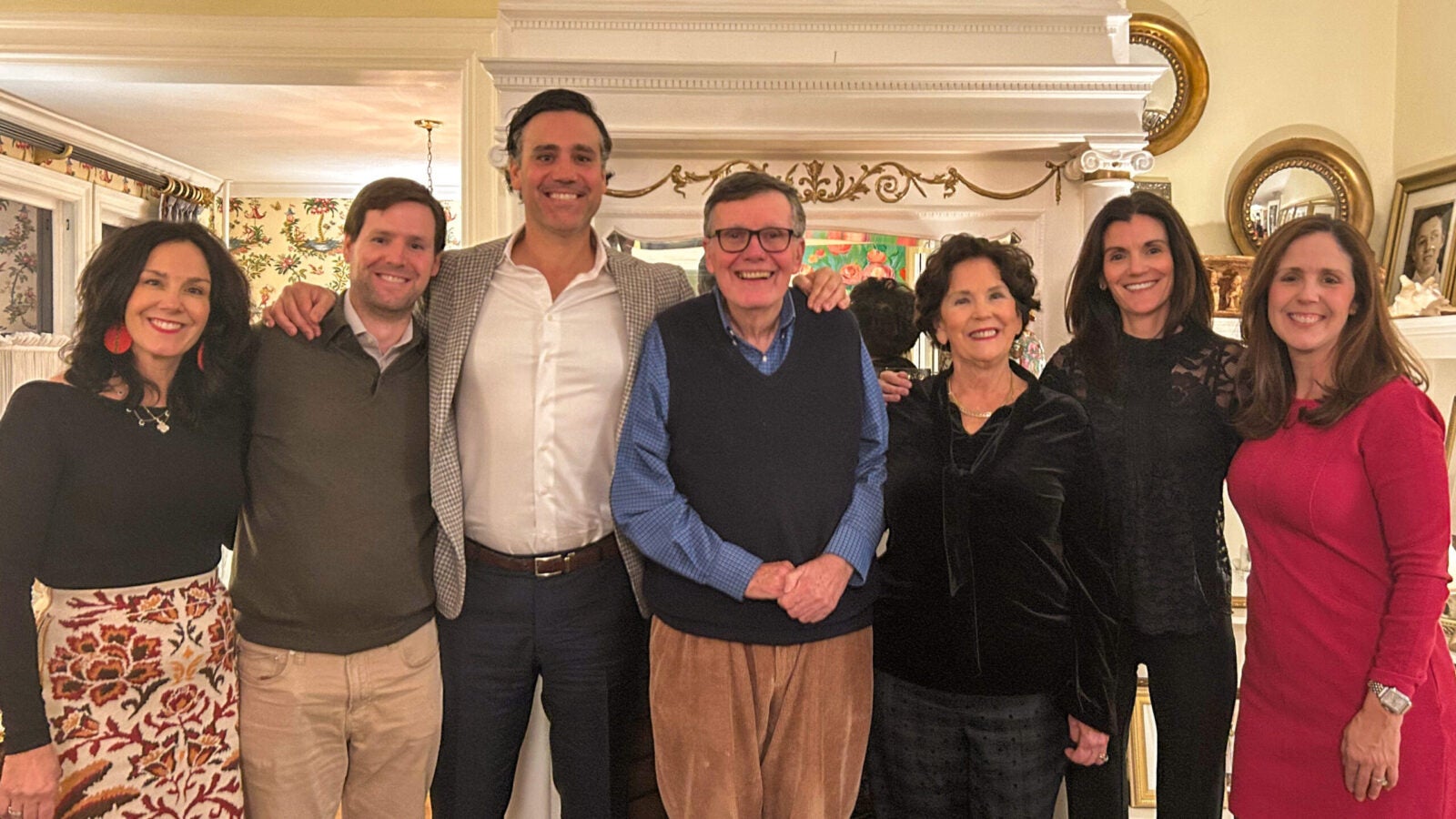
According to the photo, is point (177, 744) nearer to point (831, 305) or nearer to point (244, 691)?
point (244, 691)

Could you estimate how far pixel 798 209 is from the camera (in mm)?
1689

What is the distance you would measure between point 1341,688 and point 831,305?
1.04m

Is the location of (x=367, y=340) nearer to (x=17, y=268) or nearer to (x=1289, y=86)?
(x=1289, y=86)

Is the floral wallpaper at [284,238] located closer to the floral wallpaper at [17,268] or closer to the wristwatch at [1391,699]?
the floral wallpaper at [17,268]

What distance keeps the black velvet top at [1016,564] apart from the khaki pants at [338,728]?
34.4 inches

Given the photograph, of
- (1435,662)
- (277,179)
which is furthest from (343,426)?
(277,179)

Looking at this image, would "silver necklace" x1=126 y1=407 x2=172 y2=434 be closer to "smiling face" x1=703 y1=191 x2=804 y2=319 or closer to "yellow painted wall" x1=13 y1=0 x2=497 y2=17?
Answer: "smiling face" x1=703 y1=191 x2=804 y2=319

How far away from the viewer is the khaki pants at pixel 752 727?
1.60 meters

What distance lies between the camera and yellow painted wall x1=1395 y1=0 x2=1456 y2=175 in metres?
2.90

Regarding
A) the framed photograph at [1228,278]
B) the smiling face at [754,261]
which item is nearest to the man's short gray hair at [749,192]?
the smiling face at [754,261]

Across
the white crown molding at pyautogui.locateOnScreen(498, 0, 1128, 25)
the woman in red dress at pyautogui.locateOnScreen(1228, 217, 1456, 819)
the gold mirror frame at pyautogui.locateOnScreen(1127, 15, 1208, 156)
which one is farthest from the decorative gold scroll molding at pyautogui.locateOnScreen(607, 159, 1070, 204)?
the woman in red dress at pyautogui.locateOnScreen(1228, 217, 1456, 819)

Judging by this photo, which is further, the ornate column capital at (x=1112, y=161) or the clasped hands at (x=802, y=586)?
the ornate column capital at (x=1112, y=161)

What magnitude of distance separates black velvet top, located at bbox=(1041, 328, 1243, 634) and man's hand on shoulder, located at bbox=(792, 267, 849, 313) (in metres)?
0.50

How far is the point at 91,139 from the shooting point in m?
5.17
